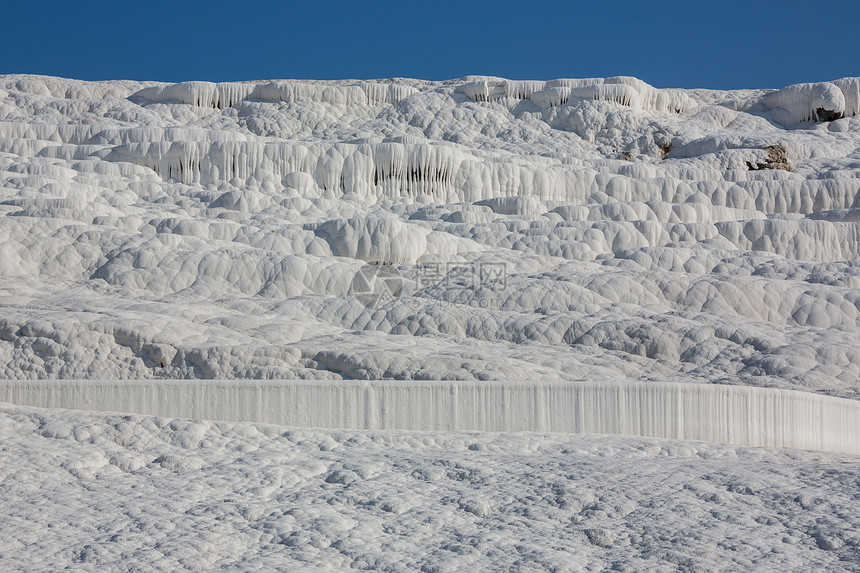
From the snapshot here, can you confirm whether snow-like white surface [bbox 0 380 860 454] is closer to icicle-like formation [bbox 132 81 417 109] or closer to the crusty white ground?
the crusty white ground

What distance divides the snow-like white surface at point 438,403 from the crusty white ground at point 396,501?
0.23 m

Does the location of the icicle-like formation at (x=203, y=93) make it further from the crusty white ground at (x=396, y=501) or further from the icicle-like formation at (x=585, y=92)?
the crusty white ground at (x=396, y=501)

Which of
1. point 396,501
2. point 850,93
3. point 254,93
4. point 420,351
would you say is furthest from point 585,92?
point 396,501

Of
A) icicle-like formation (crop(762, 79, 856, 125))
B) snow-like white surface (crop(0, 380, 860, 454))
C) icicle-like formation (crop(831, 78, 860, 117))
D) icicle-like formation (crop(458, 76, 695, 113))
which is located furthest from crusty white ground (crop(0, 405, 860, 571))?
icicle-like formation (crop(831, 78, 860, 117))

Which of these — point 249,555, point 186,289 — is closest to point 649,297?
point 186,289

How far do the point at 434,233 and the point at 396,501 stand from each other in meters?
8.76

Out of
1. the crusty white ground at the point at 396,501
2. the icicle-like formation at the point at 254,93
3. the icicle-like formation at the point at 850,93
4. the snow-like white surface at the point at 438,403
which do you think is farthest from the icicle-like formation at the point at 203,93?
Result: the crusty white ground at the point at 396,501

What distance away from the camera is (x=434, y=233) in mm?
12750

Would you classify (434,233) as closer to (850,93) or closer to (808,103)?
(808,103)

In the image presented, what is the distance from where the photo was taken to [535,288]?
10172 mm

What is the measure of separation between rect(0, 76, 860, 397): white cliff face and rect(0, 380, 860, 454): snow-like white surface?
1.15 metres

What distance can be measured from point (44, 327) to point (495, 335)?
4.67m

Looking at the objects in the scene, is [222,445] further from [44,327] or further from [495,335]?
[495,335]

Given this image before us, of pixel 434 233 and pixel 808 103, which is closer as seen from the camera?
pixel 434 233
